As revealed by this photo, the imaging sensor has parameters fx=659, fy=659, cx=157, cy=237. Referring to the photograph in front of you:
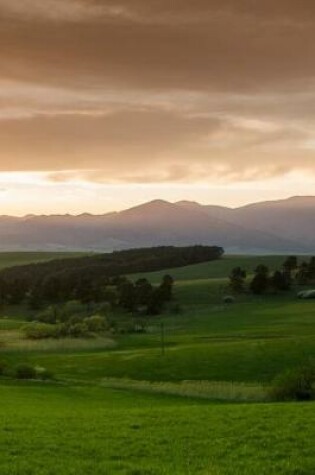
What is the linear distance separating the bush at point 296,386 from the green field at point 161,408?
172cm

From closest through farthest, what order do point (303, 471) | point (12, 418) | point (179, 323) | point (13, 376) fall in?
point (303, 471) < point (12, 418) < point (13, 376) < point (179, 323)

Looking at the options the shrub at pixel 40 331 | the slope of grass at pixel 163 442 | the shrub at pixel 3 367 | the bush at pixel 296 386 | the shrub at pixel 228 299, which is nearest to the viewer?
the slope of grass at pixel 163 442

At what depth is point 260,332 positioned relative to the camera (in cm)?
13012

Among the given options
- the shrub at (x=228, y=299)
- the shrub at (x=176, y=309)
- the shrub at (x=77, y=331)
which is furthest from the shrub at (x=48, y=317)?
the shrub at (x=228, y=299)

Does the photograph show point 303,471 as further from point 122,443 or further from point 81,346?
point 81,346

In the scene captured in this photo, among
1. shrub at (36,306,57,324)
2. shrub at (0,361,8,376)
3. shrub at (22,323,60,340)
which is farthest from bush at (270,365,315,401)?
shrub at (36,306,57,324)

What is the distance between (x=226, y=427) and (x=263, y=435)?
2758mm

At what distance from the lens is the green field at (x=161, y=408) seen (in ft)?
82.9

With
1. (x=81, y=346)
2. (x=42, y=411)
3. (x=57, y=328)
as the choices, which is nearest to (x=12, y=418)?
(x=42, y=411)

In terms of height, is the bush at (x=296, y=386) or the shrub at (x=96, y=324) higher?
the bush at (x=296, y=386)

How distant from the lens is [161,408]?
43.3 metres

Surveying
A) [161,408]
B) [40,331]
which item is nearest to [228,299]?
[40,331]

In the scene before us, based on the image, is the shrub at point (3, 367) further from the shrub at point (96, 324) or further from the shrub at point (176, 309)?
the shrub at point (176, 309)

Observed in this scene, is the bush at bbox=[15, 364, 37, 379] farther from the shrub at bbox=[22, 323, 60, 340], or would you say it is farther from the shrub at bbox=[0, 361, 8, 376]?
the shrub at bbox=[22, 323, 60, 340]
